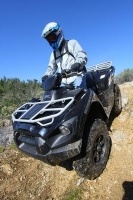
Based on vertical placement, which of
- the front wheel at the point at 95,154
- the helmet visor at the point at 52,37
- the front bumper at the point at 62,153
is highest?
the helmet visor at the point at 52,37

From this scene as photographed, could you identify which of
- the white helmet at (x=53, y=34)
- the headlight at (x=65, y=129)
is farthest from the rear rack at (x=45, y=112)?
the white helmet at (x=53, y=34)

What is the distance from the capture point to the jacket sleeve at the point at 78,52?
5449mm

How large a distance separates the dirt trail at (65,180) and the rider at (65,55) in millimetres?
1587

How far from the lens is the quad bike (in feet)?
13.1

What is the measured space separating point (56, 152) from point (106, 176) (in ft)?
4.76

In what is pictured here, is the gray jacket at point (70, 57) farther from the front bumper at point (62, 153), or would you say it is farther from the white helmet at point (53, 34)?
the front bumper at point (62, 153)

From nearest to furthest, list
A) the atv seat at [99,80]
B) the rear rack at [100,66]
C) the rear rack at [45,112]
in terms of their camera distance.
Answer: the rear rack at [45,112]
the atv seat at [99,80]
the rear rack at [100,66]

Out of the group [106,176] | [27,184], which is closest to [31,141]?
[27,184]

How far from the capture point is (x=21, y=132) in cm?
445

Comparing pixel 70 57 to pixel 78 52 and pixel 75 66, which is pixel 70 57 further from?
pixel 75 66

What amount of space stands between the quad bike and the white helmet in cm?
93

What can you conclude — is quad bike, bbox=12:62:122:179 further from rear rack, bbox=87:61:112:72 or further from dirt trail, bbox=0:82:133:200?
rear rack, bbox=87:61:112:72

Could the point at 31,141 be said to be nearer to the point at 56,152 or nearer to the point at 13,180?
the point at 56,152

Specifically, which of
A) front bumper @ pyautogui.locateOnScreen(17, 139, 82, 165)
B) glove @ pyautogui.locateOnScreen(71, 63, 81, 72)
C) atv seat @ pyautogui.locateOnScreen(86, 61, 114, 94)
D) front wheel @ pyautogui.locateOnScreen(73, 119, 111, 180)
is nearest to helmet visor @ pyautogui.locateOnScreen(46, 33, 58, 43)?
glove @ pyautogui.locateOnScreen(71, 63, 81, 72)
